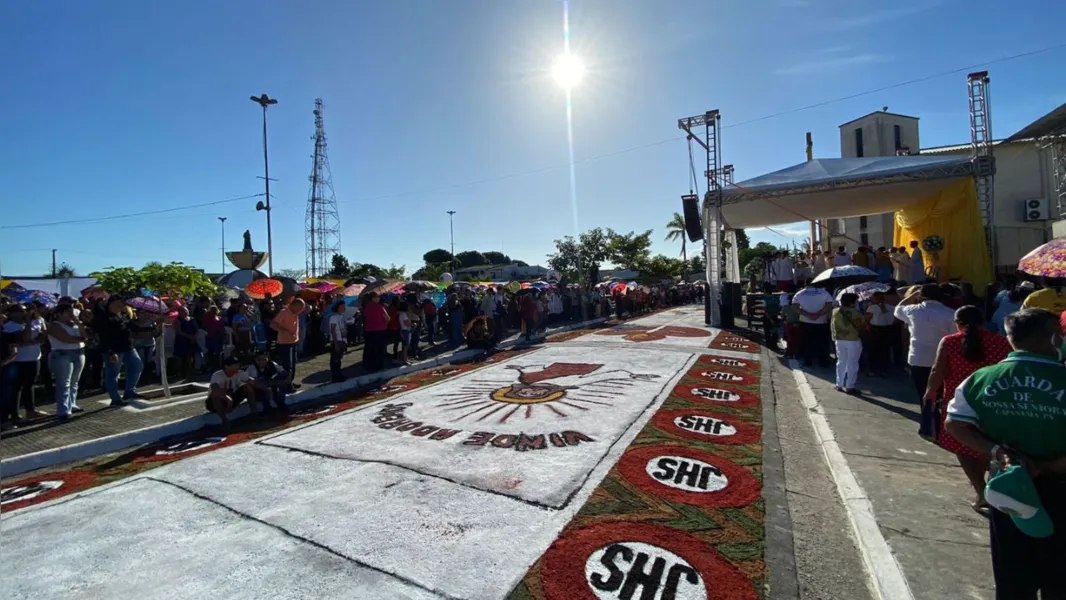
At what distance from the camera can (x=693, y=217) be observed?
18125mm

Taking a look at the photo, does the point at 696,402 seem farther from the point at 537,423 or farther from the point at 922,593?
the point at 922,593

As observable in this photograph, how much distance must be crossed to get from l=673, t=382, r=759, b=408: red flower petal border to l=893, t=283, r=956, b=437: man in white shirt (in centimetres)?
198

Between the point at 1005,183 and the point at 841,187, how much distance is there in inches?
837

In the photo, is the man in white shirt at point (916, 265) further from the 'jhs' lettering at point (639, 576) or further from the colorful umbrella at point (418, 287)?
the 'jhs' lettering at point (639, 576)

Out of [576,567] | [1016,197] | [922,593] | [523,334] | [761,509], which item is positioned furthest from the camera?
[1016,197]

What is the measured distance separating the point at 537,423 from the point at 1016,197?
32.9 m

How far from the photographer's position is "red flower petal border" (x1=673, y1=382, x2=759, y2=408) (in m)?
6.89

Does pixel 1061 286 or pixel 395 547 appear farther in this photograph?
pixel 1061 286

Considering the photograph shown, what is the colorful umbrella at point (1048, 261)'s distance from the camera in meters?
5.29

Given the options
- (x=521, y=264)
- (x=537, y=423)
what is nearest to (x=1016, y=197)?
(x=537, y=423)

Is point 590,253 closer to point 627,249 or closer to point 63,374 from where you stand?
point 627,249

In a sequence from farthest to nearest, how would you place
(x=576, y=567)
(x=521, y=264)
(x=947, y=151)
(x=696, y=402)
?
1. (x=521, y=264)
2. (x=947, y=151)
3. (x=696, y=402)
4. (x=576, y=567)

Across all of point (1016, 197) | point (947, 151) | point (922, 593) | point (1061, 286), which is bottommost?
point (922, 593)

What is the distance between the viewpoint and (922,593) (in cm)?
277
